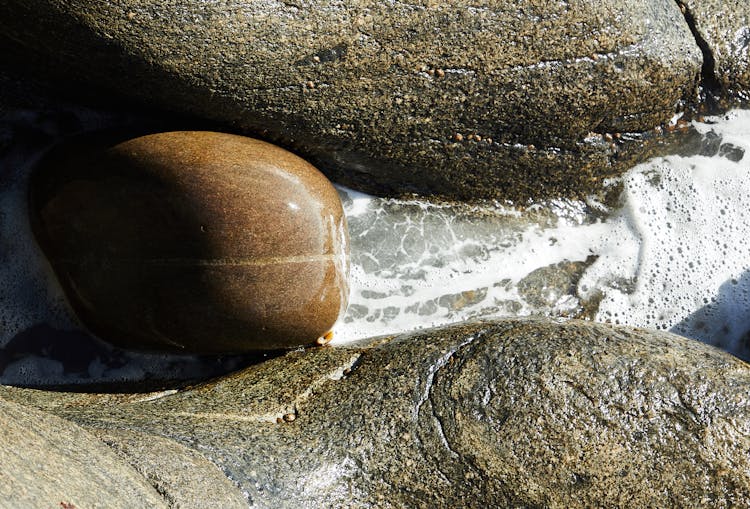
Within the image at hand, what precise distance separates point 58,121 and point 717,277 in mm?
3892

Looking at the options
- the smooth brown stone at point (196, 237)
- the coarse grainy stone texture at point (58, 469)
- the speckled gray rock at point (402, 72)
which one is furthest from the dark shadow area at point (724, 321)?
the coarse grainy stone texture at point (58, 469)

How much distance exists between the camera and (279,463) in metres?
3.02

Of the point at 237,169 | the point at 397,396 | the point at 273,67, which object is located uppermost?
the point at 273,67

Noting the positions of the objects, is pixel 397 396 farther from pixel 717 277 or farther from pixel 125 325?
pixel 717 277

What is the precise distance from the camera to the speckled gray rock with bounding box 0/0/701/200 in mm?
3201

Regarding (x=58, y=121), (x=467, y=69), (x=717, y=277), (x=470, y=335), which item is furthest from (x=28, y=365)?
(x=717, y=277)

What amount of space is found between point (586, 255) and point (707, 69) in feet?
4.09

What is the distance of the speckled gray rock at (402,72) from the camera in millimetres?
3201

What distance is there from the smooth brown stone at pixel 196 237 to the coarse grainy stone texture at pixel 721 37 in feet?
7.32

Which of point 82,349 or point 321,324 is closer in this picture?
point 321,324

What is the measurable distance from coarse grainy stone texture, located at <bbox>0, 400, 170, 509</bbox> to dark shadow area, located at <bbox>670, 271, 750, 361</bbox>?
3.21 m

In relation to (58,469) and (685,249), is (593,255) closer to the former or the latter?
(685,249)

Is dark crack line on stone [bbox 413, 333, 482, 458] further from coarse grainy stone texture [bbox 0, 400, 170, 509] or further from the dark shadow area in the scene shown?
the dark shadow area

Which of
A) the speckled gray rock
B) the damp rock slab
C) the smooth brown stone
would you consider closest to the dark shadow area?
the damp rock slab
